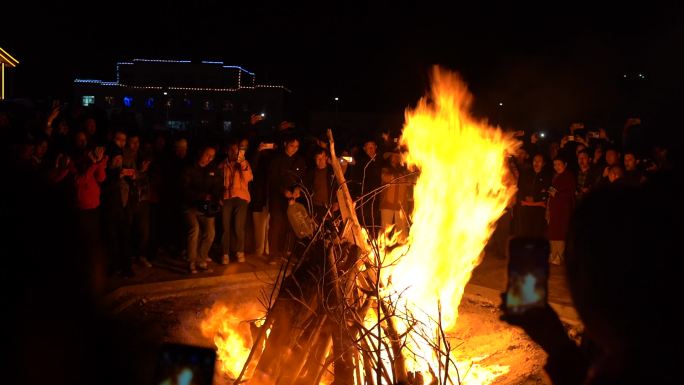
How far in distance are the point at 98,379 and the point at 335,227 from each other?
7.71 feet

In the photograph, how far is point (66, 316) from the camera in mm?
6371

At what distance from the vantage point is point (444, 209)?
6016 millimetres

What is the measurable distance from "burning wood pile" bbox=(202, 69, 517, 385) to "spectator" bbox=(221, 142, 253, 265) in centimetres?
326

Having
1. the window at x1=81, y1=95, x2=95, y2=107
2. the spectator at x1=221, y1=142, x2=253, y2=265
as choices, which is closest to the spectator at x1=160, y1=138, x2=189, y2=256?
the spectator at x1=221, y1=142, x2=253, y2=265

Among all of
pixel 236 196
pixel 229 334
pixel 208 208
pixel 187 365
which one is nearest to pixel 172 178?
pixel 236 196

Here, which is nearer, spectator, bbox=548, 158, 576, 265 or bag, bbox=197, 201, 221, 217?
bag, bbox=197, 201, 221, 217

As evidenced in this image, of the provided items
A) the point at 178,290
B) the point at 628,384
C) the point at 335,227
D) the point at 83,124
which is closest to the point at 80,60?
the point at 83,124

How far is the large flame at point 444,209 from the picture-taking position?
570 cm

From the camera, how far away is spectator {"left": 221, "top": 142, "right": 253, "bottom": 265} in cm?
919

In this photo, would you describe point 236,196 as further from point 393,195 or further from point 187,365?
point 187,365

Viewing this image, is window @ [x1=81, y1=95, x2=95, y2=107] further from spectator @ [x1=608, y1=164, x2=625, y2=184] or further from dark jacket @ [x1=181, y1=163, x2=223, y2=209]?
spectator @ [x1=608, y1=164, x2=625, y2=184]

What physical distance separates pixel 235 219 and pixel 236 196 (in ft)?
1.21

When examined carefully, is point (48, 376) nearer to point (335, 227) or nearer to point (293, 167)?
point (335, 227)

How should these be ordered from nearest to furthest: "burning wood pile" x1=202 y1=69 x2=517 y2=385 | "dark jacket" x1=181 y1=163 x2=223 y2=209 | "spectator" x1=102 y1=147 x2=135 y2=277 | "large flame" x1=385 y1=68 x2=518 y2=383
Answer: "burning wood pile" x1=202 y1=69 x2=517 y2=385, "large flame" x1=385 y1=68 x2=518 y2=383, "spectator" x1=102 y1=147 x2=135 y2=277, "dark jacket" x1=181 y1=163 x2=223 y2=209
